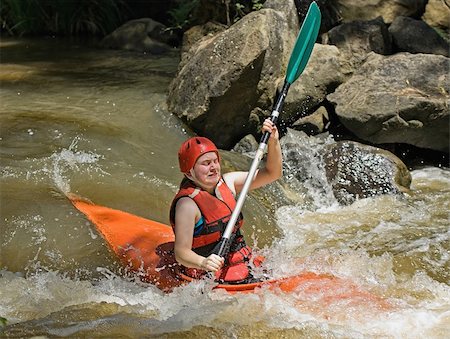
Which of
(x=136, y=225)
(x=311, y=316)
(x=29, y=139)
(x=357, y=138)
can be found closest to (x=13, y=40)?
(x=29, y=139)

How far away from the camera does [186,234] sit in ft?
10.6

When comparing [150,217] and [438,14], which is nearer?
[150,217]

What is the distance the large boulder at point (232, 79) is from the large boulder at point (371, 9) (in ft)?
6.10

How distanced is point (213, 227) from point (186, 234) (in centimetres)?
17

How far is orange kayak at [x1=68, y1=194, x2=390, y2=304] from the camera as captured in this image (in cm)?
328

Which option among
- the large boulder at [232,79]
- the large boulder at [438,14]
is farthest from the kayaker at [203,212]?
the large boulder at [438,14]

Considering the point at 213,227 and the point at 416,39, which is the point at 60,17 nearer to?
the point at 416,39

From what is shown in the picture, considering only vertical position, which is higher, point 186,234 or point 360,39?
point 360,39

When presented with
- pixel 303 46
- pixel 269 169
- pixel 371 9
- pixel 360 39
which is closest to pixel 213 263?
pixel 269 169

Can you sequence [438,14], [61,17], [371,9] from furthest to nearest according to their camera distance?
[61,17]
[438,14]
[371,9]

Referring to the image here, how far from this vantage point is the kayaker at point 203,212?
326cm

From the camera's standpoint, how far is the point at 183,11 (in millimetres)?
9094

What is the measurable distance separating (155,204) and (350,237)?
1.35 metres

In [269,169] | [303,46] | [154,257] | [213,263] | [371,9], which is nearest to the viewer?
[213,263]
